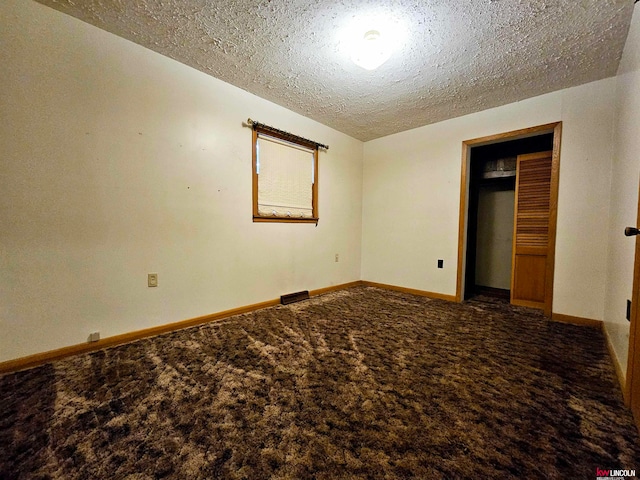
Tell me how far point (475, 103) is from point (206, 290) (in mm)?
3636

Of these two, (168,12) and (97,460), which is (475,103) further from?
(97,460)

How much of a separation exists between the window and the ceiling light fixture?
1316mm

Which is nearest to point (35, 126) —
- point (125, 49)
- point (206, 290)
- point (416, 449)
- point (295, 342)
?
point (125, 49)

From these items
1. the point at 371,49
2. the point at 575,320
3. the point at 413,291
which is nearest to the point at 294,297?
the point at 413,291

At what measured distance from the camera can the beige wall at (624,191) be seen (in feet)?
5.01

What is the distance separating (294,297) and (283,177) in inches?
60.3

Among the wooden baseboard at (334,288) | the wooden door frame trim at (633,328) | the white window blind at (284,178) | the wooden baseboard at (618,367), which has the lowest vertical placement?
the wooden baseboard at (334,288)

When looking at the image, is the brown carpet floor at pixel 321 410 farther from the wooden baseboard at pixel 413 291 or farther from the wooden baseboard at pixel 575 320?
the wooden baseboard at pixel 413 291

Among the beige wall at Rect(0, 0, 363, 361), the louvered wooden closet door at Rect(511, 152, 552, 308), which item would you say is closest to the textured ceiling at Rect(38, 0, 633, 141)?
the beige wall at Rect(0, 0, 363, 361)

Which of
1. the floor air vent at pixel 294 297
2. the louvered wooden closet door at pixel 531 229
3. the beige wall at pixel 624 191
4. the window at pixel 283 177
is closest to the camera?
the beige wall at pixel 624 191

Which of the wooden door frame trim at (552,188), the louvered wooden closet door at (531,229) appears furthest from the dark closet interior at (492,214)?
the louvered wooden closet door at (531,229)

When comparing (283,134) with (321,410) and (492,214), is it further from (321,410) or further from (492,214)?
(492,214)

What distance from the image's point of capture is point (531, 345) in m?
2.01

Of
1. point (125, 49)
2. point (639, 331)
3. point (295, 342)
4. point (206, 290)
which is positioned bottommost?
point (295, 342)
